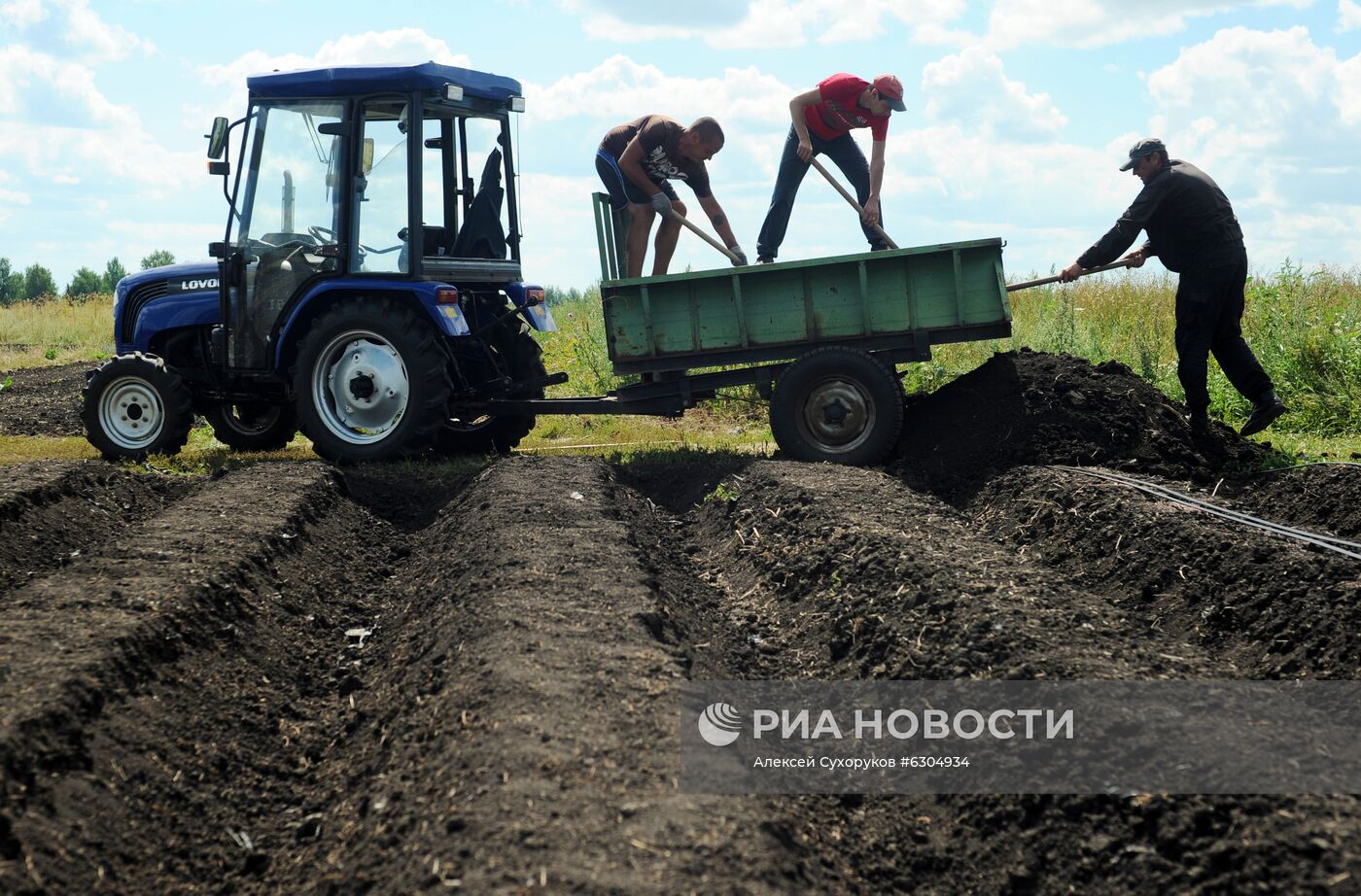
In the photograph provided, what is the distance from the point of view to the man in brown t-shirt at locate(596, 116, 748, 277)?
9109 mm

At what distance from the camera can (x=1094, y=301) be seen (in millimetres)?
15219

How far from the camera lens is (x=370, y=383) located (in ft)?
29.8

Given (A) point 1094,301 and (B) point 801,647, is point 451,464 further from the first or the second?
(A) point 1094,301

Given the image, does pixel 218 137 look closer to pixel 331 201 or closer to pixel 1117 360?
pixel 331 201

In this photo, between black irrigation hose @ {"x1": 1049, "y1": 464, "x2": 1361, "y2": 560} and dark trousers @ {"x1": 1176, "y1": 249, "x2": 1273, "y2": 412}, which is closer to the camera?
black irrigation hose @ {"x1": 1049, "y1": 464, "x2": 1361, "y2": 560}

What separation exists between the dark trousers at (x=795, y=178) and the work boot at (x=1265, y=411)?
111 inches

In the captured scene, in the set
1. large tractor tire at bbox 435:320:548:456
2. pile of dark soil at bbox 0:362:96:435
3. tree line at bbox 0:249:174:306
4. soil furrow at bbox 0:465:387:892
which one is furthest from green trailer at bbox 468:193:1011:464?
tree line at bbox 0:249:174:306

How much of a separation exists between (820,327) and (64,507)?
490 cm

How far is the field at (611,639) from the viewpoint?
3.36 metres

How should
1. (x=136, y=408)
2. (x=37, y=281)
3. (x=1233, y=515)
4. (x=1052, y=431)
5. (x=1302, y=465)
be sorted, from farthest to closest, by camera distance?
1. (x=37, y=281)
2. (x=136, y=408)
3. (x=1052, y=431)
4. (x=1302, y=465)
5. (x=1233, y=515)

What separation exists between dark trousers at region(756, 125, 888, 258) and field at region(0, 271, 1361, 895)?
1585 mm

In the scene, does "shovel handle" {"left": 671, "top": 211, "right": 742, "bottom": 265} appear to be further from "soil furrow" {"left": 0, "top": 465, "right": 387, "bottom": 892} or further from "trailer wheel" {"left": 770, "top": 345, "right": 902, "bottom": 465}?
"soil furrow" {"left": 0, "top": 465, "right": 387, "bottom": 892}

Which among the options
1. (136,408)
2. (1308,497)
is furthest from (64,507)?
(1308,497)

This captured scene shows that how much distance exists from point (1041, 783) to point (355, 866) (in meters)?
1.97
